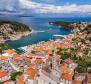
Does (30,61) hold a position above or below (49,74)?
below

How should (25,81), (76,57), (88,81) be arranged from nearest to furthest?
(88,81), (25,81), (76,57)

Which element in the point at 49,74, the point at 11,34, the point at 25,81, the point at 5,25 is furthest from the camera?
the point at 5,25

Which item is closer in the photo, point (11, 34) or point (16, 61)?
point (16, 61)

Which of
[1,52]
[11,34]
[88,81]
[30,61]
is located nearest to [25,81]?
[88,81]

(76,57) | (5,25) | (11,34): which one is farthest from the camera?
(5,25)

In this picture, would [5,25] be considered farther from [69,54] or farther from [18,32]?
[69,54]

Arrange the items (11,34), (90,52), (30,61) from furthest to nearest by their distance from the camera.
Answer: (11,34)
(90,52)
(30,61)

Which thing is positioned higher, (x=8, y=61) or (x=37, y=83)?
(x=37, y=83)

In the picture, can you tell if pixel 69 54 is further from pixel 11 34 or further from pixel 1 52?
pixel 11 34

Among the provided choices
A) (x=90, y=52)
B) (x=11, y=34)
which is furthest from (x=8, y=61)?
(x=11, y=34)
